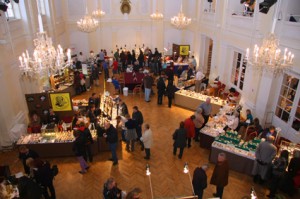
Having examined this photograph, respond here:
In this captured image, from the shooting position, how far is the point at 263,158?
6.07m

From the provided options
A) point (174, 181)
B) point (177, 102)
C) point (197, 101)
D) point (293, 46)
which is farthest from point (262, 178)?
point (177, 102)

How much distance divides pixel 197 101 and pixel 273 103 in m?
3.03

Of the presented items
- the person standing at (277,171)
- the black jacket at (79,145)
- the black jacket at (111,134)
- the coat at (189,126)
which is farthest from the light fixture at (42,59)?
the person standing at (277,171)

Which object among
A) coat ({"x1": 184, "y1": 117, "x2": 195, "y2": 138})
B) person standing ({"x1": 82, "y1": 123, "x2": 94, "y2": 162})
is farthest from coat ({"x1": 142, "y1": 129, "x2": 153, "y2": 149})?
person standing ({"x1": 82, "y1": 123, "x2": 94, "y2": 162})

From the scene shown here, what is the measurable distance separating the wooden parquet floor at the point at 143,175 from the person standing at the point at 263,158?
301 mm

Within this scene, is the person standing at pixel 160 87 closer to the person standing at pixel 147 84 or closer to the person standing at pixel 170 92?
the person standing at pixel 170 92

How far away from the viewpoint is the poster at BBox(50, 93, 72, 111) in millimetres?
8281

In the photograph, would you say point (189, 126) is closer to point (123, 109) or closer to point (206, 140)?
point (206, 140)

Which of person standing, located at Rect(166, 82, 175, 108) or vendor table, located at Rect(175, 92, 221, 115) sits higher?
person standing, located at Rect(166, 82, 175, 108)

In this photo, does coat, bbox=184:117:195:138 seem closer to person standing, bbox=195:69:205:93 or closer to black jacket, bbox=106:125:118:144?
black jacket, bbox=106:125:118:144

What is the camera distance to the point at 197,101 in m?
10.5

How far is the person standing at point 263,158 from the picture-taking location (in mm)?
5938

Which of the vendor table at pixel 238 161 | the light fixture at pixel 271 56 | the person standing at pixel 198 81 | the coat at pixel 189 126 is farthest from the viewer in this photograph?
the person standing at pixel 198 81

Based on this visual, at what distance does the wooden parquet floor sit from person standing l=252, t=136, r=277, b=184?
30cm
